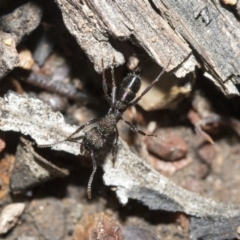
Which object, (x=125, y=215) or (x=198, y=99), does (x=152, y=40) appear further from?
(x=125, y=215)

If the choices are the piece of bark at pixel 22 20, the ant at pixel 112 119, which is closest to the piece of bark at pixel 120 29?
the ant at pixel 112 119

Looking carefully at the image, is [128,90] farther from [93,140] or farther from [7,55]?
[7,55]

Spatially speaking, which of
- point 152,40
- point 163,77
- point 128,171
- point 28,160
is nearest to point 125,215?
point 128,171

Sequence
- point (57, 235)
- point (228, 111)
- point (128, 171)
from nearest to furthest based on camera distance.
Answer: point (128, 171) < point (57, 235) < point (228, 111)

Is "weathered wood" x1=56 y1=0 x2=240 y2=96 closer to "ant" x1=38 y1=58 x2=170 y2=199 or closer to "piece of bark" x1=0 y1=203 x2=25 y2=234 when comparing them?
"ant" x1=38 y1=58 x2=170 y2=199

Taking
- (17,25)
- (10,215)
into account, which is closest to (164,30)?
(17,25)

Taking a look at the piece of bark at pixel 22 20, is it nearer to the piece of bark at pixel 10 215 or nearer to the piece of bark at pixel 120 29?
the piece of bark at pixel 120 29
